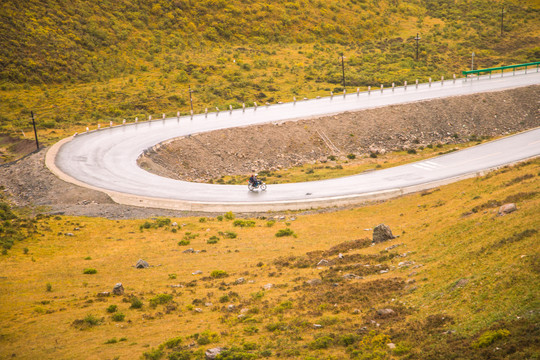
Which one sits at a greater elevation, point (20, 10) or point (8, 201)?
point (20, 10)

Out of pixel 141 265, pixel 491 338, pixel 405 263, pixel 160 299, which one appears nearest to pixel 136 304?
pixel 160 299

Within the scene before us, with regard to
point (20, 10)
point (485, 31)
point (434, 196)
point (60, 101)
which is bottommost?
point (434, 196)

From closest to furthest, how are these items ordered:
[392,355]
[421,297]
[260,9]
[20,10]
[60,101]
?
1. [392,355]
2. [421,297]
3. [60,101]
4. [20,10]
5. [260,9]

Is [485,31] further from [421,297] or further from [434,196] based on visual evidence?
[421,297]

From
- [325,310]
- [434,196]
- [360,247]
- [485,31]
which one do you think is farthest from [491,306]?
[485,31]

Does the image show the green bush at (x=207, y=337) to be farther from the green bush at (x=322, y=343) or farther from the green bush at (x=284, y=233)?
the green bush at (x=284, y=233)

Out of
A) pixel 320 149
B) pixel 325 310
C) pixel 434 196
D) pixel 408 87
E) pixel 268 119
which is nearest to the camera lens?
pixel 325 310

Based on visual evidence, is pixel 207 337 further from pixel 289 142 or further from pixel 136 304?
pixel 289 142

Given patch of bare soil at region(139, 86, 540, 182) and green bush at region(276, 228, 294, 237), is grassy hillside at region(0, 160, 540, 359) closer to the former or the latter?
green bush at region(276, 228, 294, 237)
